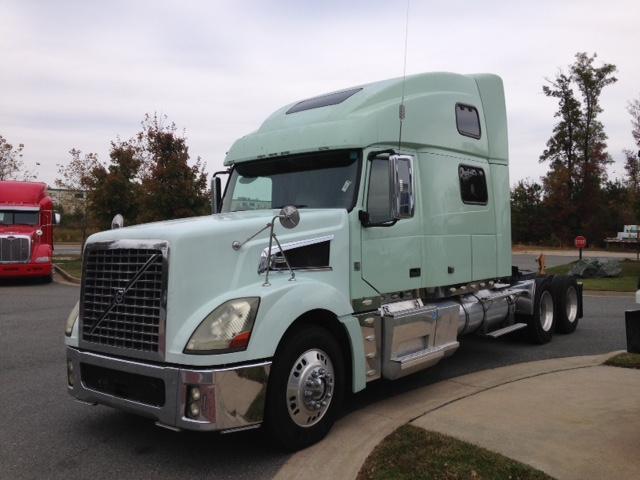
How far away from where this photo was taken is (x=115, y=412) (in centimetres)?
514

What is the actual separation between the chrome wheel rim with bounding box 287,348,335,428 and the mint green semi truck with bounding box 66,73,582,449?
0.05 feet

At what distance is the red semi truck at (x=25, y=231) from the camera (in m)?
17.2

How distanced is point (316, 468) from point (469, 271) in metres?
3.41

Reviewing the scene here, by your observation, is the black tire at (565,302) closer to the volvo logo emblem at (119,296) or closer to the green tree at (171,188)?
the volvo logo emblem at (119,296)

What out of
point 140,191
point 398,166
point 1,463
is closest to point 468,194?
point 398,166

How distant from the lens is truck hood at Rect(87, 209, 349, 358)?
12.4ft

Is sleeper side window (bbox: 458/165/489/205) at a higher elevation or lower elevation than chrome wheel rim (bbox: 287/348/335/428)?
higher

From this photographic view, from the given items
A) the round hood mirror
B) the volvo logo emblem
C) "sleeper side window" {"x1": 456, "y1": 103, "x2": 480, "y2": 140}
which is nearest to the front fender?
the round hood mirror

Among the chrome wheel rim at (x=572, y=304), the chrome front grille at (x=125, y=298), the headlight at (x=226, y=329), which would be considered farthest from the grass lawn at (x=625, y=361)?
the chrome front grille at (x=125, y=298)

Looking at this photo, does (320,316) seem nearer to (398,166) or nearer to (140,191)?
(398,166)

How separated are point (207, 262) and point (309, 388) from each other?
1.24 m

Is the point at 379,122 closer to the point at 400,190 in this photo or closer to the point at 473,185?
the point at 400,190

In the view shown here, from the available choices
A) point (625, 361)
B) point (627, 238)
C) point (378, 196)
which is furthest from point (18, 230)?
point (627, 238)

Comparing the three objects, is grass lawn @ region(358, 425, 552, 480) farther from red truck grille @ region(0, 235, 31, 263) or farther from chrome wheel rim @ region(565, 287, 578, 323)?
red truck grille @ region(0, 235, 31, 263)
